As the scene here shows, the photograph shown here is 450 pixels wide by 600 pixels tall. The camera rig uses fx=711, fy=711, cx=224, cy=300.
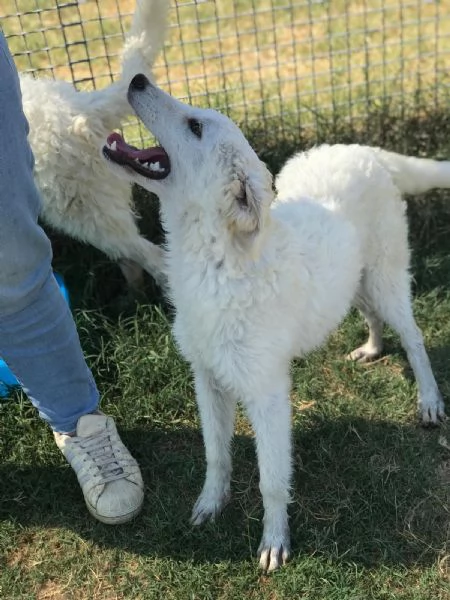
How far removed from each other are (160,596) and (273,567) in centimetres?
→ 43

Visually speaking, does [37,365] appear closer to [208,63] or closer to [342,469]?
[342,469]

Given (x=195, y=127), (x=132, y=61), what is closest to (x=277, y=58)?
(x=132, y=61)

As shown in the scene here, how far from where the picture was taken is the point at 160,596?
8.50 feet

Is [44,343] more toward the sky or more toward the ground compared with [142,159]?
more toward the ground

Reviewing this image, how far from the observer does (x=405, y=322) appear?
10.7 ft

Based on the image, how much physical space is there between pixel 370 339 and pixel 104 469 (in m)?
1.49

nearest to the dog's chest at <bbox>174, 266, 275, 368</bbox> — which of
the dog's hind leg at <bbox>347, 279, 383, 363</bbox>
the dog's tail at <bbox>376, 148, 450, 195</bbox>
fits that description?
the dog's hind leg at <bbox>347, 279, 383, 363</bbox>

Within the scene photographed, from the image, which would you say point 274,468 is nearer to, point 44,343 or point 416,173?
point 44,343

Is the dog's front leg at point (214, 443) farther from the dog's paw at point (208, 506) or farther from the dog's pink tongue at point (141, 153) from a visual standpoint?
the dog's pink tongue at point (141, 153)

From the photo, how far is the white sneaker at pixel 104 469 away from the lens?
2775 millimetres

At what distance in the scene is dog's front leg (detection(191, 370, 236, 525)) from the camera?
2795 millimetres

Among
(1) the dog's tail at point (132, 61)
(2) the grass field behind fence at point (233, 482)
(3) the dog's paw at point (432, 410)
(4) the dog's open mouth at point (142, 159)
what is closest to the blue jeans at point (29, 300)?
(4) the dog's open mouth at point (142, 159)

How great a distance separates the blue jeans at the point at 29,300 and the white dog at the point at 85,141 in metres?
0.97

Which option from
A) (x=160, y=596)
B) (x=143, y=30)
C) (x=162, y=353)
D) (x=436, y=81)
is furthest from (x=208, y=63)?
(x=160, y=596)
